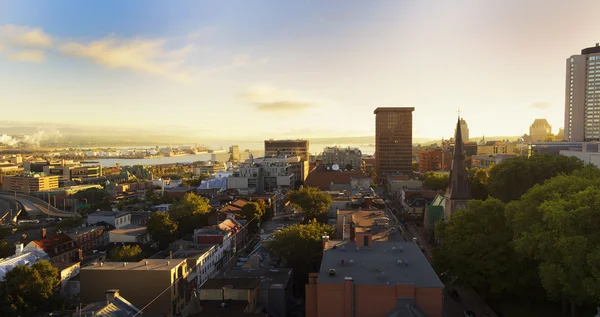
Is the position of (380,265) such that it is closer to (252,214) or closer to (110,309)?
(110,309)

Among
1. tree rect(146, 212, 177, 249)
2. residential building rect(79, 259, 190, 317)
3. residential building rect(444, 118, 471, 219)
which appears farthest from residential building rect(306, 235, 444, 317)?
tree rect(146, 212, 177, 249)

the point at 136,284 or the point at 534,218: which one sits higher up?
the point at 534,218

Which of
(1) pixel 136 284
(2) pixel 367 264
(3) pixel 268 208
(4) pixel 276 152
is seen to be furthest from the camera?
(4) pixel 276 152

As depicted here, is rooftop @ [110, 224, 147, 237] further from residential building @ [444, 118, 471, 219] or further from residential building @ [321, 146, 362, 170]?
residential building @ [321, 146, 362, 170]

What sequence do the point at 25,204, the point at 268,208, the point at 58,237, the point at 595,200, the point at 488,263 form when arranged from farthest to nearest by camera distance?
the point at 25,204
the point at 268,208
the point at 58,237
the point at 488,263
the point at 595,200

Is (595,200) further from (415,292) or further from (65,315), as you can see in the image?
(65,315)

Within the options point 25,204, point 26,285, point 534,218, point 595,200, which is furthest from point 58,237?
point 25,204

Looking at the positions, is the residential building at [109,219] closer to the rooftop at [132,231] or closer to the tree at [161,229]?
the rooftop at [132,231]
